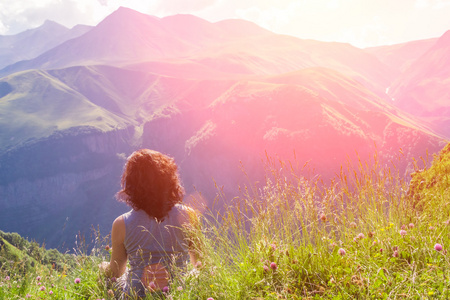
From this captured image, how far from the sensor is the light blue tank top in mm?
3293

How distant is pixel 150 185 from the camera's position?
133 inches

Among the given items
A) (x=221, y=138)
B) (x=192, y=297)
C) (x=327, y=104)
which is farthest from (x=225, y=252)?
(x=221, y=138)

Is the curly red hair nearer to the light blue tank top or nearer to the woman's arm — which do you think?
the light blue tank top

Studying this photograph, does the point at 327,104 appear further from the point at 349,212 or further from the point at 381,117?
the point at 349,212

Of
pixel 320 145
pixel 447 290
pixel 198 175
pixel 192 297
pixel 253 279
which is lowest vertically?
pixel 198 175

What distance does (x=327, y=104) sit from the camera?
151500mm

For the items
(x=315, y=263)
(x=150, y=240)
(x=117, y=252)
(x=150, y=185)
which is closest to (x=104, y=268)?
(x=117, y=252)

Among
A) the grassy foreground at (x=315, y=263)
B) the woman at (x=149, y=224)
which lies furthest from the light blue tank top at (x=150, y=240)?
the grassy foreground at (x=315, y=263)

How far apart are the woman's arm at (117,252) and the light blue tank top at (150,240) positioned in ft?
0.16

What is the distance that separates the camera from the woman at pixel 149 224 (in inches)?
129

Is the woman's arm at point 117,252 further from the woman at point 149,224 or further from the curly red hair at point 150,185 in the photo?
the curly red hair at point 150,185

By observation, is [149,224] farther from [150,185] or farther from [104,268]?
[104,268]

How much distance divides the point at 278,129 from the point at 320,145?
2547 cm

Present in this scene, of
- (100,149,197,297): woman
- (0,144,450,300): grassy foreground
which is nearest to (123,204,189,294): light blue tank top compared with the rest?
(100,149,197,297): woman
